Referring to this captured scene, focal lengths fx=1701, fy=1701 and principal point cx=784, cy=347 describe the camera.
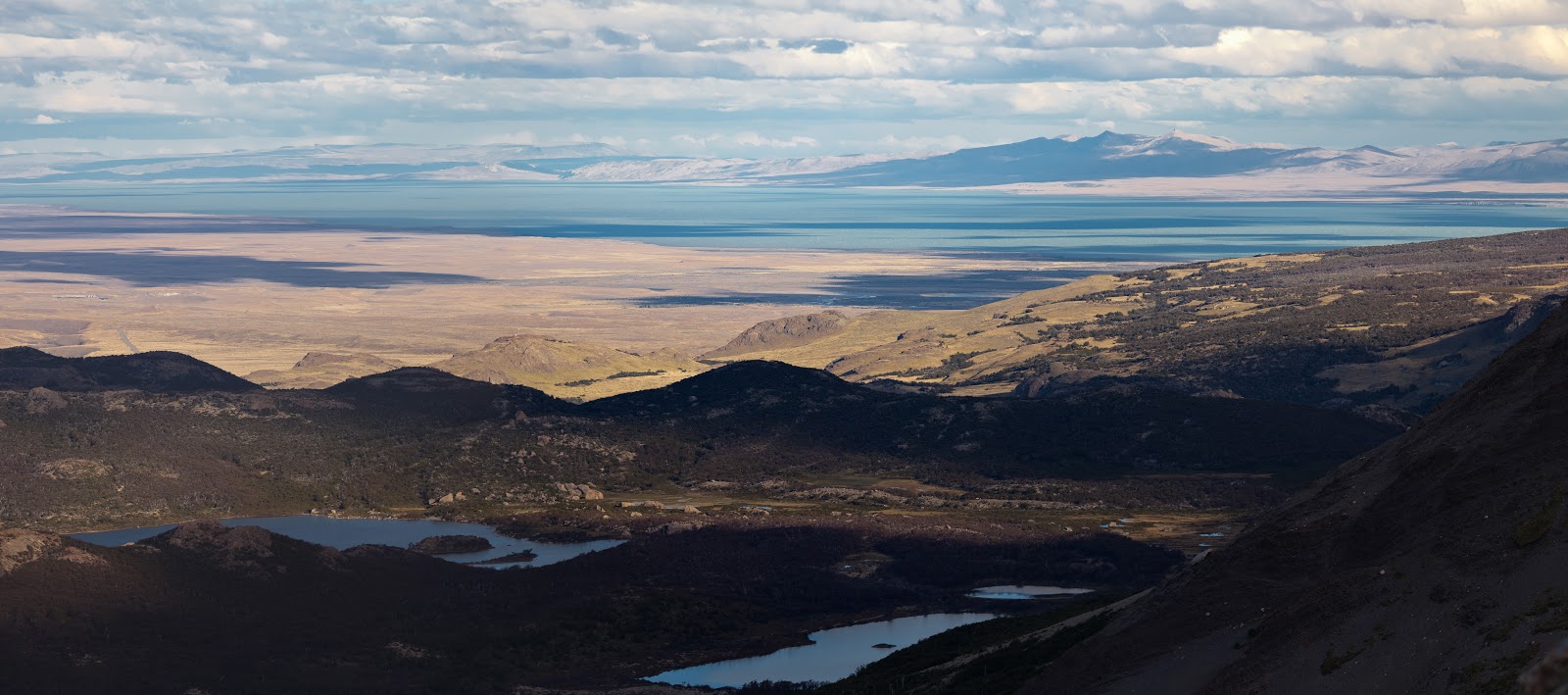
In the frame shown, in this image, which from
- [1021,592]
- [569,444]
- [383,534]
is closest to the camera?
[1021,592]

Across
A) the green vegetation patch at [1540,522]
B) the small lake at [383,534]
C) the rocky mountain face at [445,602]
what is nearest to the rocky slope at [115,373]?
the small lake at [383,534]

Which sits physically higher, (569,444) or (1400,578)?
(1400,578)

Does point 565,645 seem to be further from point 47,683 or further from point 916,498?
point 916,498

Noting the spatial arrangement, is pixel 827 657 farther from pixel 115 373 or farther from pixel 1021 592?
pixel 115 373

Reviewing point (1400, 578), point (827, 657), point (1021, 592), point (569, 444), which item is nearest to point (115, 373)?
point (569, 444)

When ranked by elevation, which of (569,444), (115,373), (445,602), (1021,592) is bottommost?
(569,444)

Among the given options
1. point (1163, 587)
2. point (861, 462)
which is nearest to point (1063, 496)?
point (861, 462)
